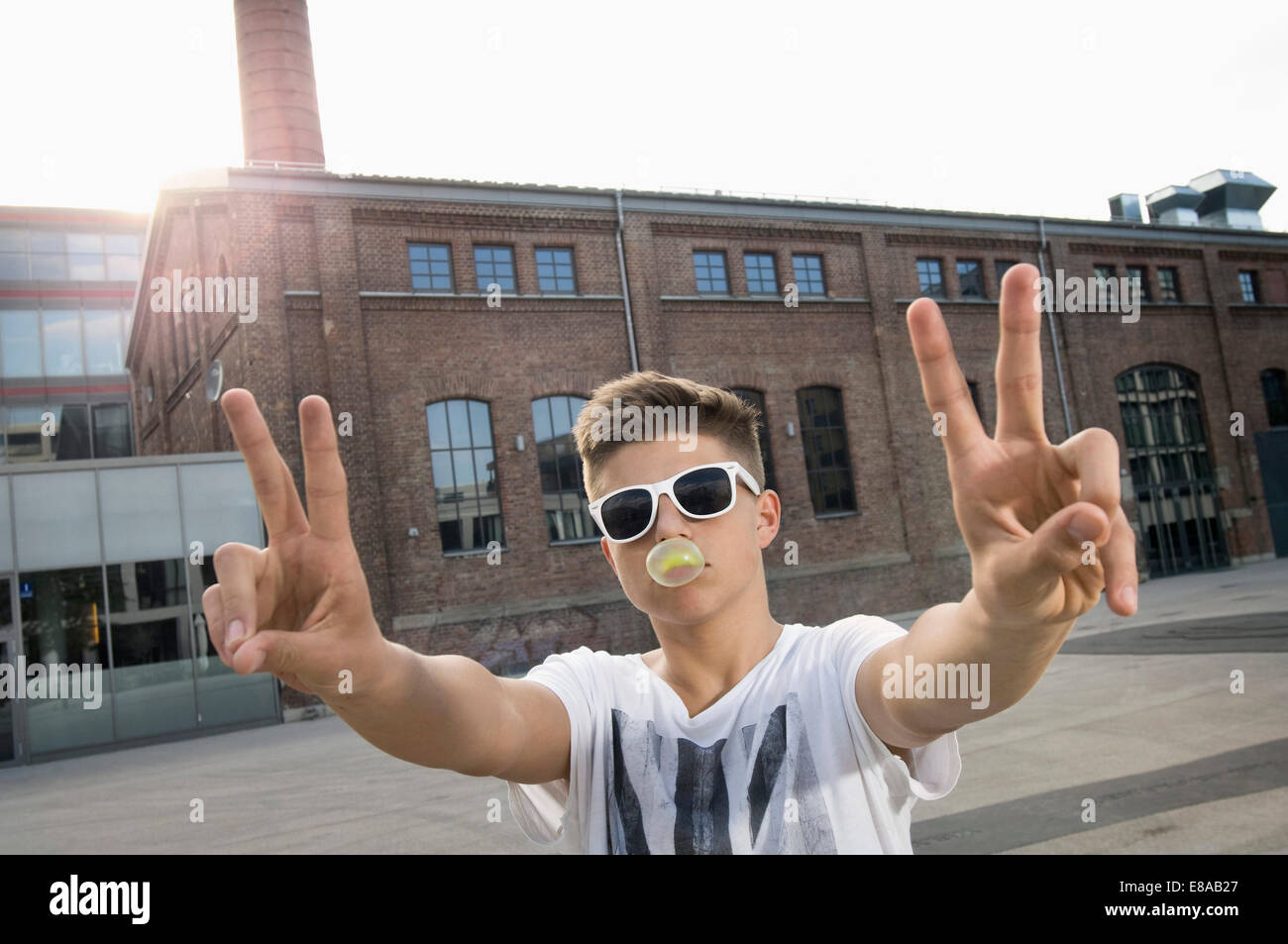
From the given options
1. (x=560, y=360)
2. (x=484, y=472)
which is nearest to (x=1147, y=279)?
(x=560, y=360)

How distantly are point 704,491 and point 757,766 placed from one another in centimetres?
55

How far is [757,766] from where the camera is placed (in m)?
1.76

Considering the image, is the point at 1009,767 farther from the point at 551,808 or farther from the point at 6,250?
the point at 6,250

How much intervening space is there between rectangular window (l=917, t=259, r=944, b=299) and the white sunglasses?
938 inches

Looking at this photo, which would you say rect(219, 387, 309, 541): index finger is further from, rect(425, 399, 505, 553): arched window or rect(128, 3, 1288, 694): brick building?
rect(425, 399, 505, 553): arched window

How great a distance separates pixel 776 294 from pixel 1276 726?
1629cm

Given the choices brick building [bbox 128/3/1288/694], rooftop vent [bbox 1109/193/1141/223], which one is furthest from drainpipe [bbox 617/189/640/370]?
rooftop vent [bbox 1109/193/1141/223]

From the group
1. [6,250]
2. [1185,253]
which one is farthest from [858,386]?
[6,250]

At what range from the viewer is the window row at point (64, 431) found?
34.4 meters

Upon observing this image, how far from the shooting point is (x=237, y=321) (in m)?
17.0

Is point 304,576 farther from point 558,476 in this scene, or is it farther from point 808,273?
point 808,273

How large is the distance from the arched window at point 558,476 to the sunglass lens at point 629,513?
1675 cm

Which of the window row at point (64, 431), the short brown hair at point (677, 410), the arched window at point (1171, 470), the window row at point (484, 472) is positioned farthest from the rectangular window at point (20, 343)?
the short brown hair at point (677, 410)

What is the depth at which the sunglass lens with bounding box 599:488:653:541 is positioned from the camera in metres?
1.93
